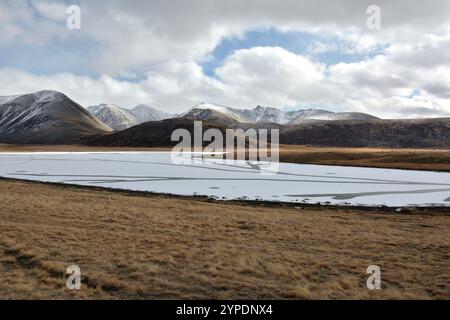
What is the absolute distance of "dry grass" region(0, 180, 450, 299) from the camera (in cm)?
955

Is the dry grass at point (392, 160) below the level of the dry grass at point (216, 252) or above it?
above

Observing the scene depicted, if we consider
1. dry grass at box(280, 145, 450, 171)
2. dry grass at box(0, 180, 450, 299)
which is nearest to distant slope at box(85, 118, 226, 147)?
dry grass at box(280, 145, 450, 171)

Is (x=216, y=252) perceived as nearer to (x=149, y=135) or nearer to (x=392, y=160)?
(x=392, y=160)

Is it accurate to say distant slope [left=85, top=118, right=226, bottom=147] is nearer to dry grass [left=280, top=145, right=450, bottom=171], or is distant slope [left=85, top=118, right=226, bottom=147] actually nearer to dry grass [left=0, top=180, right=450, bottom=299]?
dry grass [left=280, top=145, right=450, bottom=171]

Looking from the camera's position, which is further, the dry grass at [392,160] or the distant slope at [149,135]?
the distant slope at [149,135]

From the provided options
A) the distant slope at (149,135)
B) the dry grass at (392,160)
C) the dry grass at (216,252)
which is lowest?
the dry grass at (216,252)

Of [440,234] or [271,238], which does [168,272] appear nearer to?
[271,238]

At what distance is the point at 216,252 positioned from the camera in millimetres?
13047

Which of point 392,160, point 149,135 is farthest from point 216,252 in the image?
point 149,135

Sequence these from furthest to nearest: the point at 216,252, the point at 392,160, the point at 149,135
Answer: the point at 149,135 < the point at 392,160 < the point at 216,252

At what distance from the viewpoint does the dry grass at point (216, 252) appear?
9.55 m

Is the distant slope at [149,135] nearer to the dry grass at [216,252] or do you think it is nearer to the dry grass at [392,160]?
the dry grass at [392,160]

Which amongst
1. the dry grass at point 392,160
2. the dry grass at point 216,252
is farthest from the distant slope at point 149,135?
the dry grass at point 216,252

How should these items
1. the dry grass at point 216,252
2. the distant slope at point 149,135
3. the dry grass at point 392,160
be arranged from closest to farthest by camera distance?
the dry grass at point 216,252 < the dry grass at point 392,160 < the distant slope at point 149,135
